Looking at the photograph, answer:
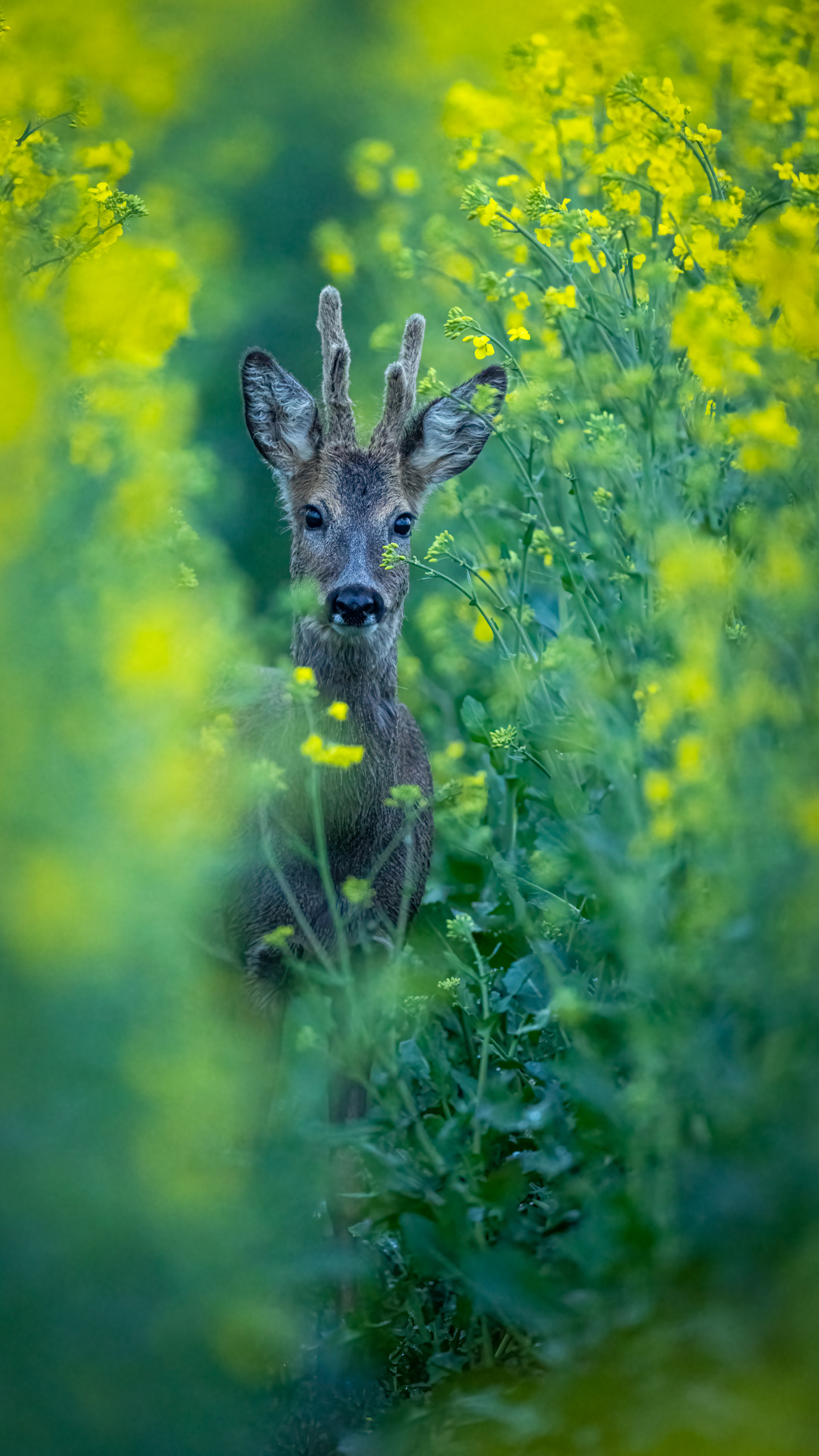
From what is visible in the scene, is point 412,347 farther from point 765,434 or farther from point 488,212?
point 765,434

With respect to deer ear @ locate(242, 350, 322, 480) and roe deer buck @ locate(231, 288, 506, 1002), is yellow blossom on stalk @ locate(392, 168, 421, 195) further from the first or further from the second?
deer ear @ locate(242, 350, 322, 480)

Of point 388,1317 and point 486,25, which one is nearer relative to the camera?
point 388,1317

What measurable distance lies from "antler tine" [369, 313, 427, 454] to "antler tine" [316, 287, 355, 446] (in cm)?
12

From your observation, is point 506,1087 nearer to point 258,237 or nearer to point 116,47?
point 116,47

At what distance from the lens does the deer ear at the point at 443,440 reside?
17.6ft

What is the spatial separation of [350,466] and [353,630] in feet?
2.55

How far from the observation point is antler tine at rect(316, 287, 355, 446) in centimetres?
513

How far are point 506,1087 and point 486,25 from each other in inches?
164

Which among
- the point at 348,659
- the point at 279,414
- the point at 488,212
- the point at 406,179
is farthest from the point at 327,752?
the point at 406,179


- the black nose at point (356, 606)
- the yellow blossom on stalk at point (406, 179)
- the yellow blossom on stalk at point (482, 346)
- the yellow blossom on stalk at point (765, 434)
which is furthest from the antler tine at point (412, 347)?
the yellow blossom on stalk at point (765, 434)

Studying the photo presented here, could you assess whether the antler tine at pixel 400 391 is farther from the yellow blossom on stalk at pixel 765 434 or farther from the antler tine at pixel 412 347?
the yellow blossom on stalk at pixel 765 434

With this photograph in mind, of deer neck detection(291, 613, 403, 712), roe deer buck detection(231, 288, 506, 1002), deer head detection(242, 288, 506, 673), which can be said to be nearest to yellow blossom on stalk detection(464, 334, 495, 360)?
roe deer buck detection(231, 288, 506, 1002)

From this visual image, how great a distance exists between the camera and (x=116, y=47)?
4617mm

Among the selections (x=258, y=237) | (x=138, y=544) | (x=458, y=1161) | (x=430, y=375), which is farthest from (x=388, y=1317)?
(x=258, y=237)
